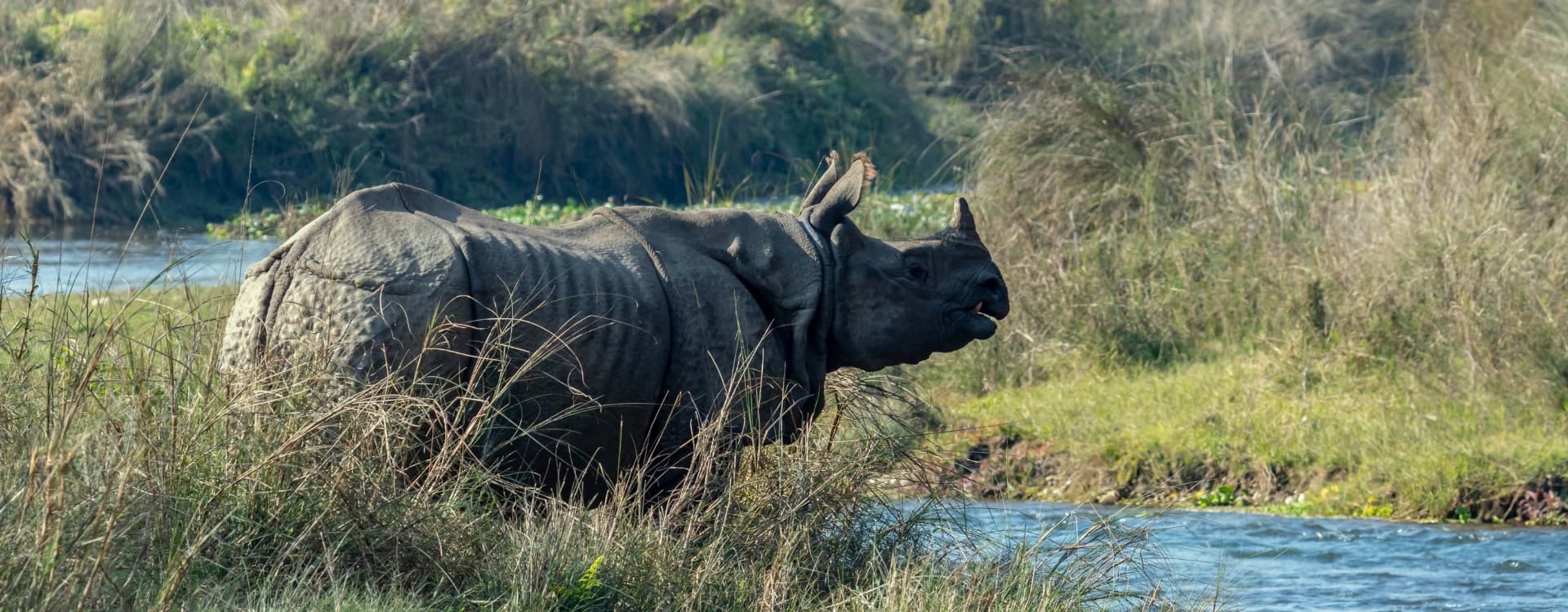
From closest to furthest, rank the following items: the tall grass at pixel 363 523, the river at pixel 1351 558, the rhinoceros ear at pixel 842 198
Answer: the tall grass at pixel 363 523 < the rhinoceros ear at pixel 842 198 < the river at pixel 1351 558

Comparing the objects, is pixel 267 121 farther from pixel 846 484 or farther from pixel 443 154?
pixel 846 484

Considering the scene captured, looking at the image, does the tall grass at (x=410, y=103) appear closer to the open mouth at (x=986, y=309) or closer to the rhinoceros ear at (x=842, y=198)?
the open mouth at (x=986, y=309)

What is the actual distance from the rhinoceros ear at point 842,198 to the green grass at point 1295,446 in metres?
3.38

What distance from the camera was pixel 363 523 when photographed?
4535mm

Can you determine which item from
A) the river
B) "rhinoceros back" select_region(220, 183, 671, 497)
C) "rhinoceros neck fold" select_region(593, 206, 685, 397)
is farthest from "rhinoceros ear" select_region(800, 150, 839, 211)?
the river

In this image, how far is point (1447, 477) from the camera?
9383 mm

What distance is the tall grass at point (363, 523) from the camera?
3.97 meters

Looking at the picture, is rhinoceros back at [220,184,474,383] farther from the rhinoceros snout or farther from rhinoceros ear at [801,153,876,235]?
the rhinoceros snout

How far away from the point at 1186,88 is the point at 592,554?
31.3ft

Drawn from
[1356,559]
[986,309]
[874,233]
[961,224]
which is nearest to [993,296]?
[986,309]

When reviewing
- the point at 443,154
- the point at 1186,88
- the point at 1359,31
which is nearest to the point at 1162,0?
the point at 1359,31

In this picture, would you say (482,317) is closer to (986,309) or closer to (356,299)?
(356,299)

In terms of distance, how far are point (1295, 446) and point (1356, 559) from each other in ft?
4.64

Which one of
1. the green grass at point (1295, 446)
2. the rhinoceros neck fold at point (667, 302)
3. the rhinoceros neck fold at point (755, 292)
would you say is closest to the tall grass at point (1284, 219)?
the green grass at point (1295, 446)
